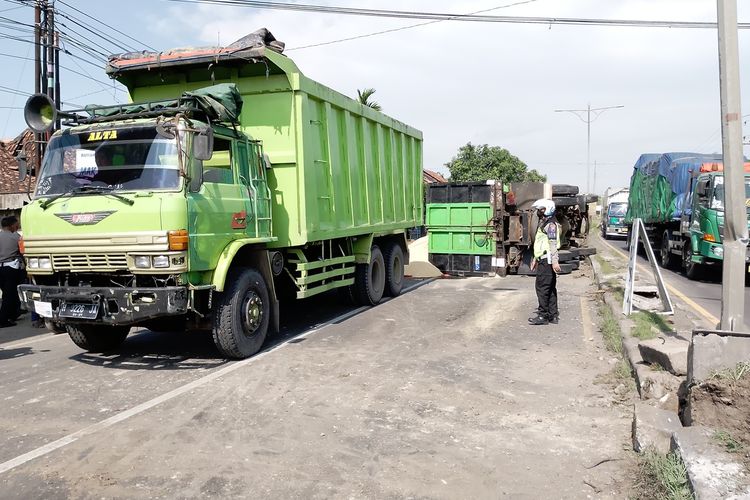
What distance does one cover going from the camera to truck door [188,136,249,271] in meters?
5.61

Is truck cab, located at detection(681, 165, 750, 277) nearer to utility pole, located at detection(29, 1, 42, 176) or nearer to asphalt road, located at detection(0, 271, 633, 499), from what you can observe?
asphalt road, located at detection(0, 271, 633, 499)

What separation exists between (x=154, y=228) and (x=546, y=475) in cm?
384

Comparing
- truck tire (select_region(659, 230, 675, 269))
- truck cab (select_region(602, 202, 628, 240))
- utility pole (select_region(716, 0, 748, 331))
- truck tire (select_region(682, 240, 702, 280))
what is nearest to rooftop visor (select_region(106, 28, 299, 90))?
utility pole (select_region(716, 0, 748, 331))

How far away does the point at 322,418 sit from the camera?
4.57 m

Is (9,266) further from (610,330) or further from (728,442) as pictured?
(728,442)

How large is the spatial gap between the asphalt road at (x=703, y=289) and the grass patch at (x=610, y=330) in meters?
1.52

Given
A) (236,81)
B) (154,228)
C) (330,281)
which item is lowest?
(330,281)

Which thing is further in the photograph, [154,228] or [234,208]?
[234,208]

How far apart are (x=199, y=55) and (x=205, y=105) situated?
55.2 inches

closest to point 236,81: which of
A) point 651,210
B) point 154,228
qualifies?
point 154,228

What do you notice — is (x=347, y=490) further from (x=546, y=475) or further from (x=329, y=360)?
(x=329, y=360)

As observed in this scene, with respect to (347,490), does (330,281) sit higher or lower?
higher

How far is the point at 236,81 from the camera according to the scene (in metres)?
7.33

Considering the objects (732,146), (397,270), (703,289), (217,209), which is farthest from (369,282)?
(703,289)
